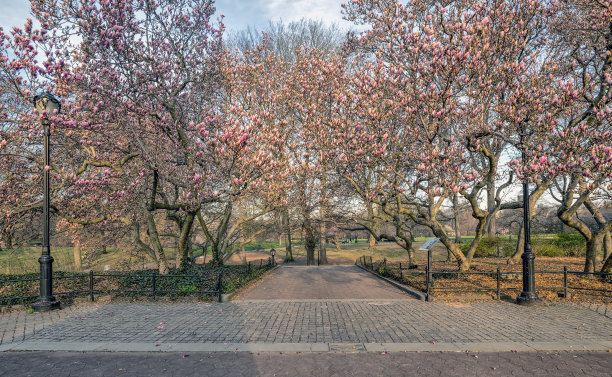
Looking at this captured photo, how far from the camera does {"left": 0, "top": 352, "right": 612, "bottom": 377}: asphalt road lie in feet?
16.9

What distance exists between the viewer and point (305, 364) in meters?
5.50

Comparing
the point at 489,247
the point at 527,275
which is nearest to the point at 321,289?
the point at 527,275

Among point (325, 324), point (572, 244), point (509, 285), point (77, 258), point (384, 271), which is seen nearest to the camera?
point (325, 324)

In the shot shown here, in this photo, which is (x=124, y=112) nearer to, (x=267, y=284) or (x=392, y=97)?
(x=267, y=284)

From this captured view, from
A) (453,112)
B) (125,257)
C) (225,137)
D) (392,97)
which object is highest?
(392,97)

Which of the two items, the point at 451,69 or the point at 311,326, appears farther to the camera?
the point at 451,69

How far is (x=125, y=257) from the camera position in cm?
1659

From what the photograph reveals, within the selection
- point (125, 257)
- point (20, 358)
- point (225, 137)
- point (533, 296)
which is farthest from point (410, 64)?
point (125, 257)

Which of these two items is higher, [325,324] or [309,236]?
[309,236]

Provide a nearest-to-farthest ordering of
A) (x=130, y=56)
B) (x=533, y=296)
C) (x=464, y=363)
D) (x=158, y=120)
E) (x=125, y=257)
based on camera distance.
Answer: (x=464, y=363) → (x=533, y=296) → (x=130, y=56) → (x=158, y=120) → (x=125, y=257)

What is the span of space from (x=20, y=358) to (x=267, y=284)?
9501 mm

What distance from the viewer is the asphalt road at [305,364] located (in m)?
5.16

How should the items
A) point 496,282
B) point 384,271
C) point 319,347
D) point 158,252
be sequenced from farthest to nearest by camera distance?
1. point 384,271
2. point 158,252
3. point 496,282
4. point 319,347

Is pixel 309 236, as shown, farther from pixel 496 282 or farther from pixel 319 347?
pixel 319 347
